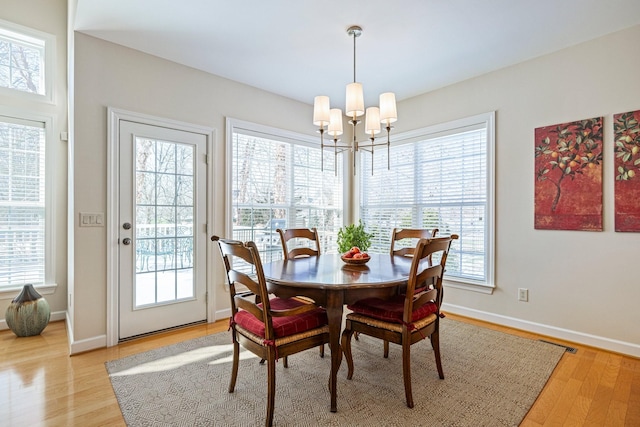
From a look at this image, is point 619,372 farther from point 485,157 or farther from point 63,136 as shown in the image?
point 63,136

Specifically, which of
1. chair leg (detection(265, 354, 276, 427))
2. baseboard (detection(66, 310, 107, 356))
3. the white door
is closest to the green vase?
baseboard (detection(66, 310, 107, 356))

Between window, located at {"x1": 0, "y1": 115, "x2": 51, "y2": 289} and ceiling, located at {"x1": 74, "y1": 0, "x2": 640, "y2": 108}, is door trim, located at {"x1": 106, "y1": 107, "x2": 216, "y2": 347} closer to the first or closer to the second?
ceiling, located at {"x1": 74, "y1": 0, "x2": 640, "y2": 108}

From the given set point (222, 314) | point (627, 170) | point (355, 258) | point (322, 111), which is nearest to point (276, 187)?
point (222, 314)

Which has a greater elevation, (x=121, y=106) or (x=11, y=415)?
(x=121, y=106)

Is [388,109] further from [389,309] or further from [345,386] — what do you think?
[345,386]

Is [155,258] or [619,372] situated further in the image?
[155,258]

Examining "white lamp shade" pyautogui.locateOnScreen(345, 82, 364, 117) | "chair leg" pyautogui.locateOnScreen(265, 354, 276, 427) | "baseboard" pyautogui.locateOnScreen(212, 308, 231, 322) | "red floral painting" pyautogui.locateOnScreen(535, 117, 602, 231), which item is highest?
"white lamp shade" pyautogui.locateOnScreen(345, 82, 364, 117)

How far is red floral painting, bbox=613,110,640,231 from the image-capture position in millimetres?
2578

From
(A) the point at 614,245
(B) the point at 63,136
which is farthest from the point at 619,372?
(B) the point at 63,136

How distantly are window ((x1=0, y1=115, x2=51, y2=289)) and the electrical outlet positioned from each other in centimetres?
485

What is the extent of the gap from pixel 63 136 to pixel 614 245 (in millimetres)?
5328

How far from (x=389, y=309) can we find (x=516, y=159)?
88.0 inches

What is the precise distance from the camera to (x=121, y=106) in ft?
9.44

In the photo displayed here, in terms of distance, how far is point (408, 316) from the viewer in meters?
1.89
